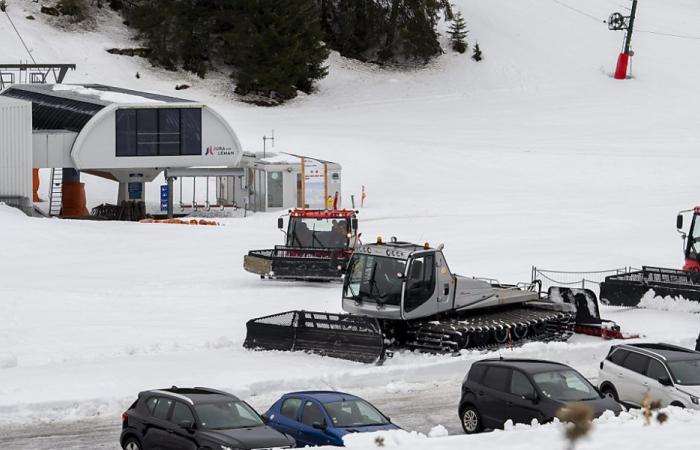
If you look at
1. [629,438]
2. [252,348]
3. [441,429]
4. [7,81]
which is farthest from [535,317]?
[7,81]

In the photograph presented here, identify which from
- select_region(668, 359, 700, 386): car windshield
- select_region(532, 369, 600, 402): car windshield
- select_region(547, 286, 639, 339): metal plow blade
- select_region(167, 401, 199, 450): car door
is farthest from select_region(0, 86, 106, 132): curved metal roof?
select_region(167, 401, 199, 450): car door

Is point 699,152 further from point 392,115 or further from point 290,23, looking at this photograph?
point 290,23

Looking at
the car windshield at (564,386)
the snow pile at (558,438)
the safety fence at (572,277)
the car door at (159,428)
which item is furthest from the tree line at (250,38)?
the snow pile at (558,438)

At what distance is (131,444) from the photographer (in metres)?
15.8

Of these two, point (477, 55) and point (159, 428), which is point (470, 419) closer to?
point (159, 428)

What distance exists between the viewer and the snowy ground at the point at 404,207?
22234mm

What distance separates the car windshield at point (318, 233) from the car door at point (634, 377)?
14087 millimetres

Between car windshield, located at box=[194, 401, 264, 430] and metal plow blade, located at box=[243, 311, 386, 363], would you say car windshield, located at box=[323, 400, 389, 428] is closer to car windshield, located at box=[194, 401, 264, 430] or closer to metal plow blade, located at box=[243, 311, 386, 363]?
car windshield, located at box=[194, 401, 264, 430]

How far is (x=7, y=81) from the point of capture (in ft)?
218

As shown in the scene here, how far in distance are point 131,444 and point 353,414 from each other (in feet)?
9.40

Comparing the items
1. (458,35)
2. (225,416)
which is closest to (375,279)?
(225,416)

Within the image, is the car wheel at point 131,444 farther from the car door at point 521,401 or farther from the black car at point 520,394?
the car door at point 521,401

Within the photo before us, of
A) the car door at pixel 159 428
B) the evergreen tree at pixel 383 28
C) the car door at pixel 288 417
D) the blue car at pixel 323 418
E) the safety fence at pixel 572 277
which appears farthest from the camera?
the evergreen tree at pixel 383 28

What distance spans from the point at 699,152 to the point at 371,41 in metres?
29.2
